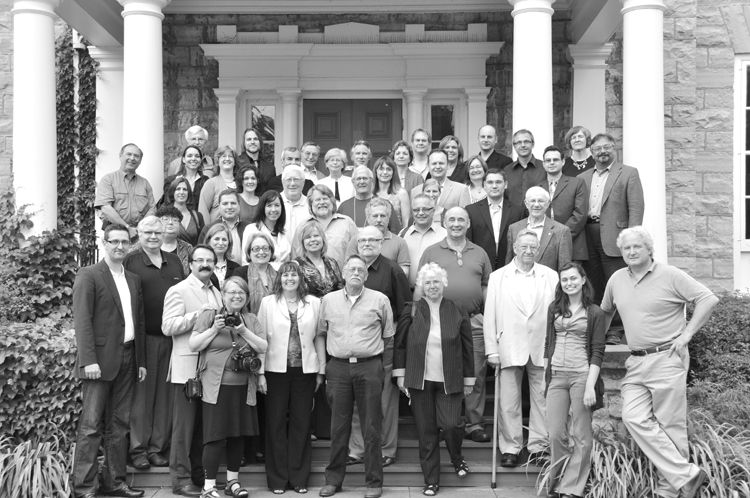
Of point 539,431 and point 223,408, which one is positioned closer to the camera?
point 223,408

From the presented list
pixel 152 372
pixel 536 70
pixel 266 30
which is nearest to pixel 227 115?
pixel 266 30

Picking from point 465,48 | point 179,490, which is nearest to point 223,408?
point 179,490

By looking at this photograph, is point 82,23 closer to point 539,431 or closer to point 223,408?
point 223,408

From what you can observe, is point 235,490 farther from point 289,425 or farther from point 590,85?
point 590,85

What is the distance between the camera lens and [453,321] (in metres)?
5.97

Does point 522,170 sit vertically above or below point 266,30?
below

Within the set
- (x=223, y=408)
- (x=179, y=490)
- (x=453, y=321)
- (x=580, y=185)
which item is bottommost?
(x=179, y=490)

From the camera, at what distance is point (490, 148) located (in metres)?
7.81

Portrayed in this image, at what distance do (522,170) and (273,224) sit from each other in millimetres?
2321

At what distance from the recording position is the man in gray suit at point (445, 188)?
23.6 ft

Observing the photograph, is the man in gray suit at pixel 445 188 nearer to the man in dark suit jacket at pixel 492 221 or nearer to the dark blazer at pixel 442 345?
the man in dark suit jacket at pixel 492 221

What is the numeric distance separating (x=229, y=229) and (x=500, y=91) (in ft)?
16.9

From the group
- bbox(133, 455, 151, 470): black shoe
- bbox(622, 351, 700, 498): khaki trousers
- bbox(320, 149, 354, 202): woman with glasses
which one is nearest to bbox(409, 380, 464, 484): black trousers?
bbox(622, 351, 700, 498): khaki trousers

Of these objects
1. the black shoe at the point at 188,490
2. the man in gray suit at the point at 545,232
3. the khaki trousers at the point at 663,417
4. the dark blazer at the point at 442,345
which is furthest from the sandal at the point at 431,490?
the man in gray suit at the point at 545,232
